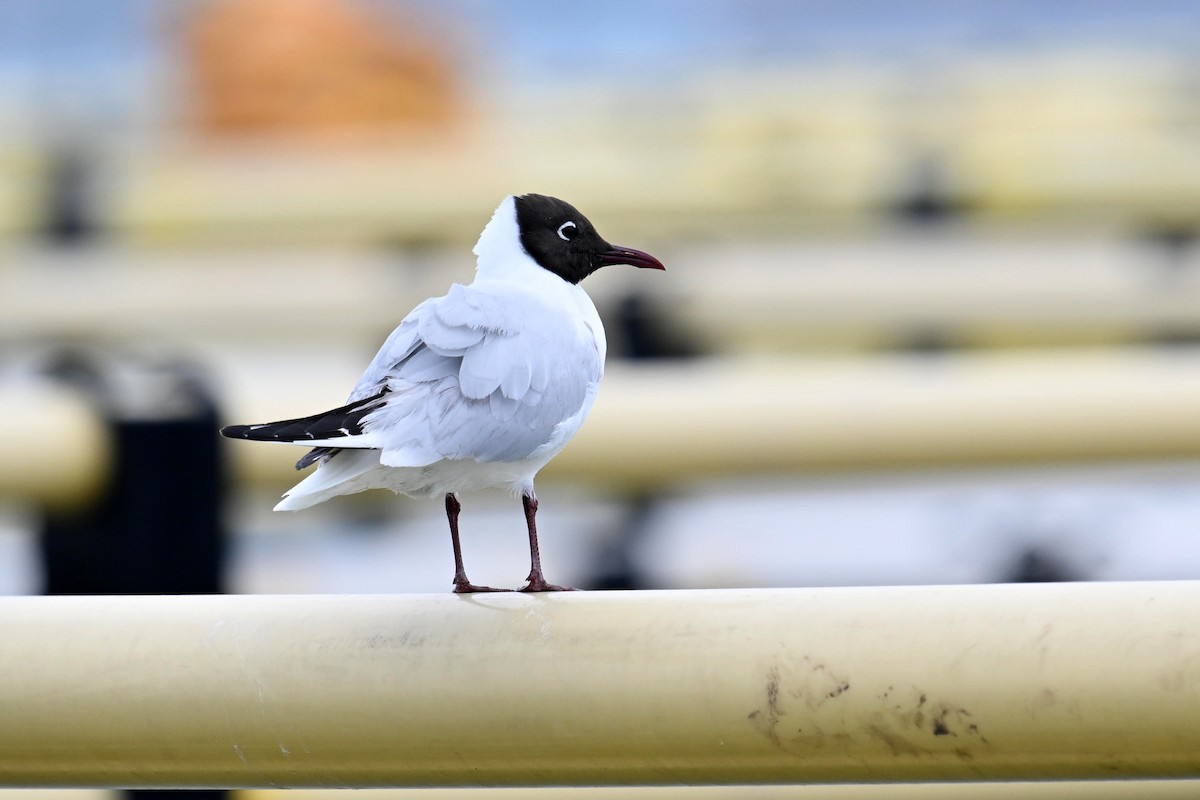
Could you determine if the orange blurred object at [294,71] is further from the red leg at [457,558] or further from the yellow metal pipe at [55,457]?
the red leg at [457,558]

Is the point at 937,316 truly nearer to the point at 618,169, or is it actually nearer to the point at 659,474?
the point at 618,169

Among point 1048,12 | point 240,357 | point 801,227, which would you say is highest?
point 1048,12

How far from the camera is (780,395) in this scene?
214 cm

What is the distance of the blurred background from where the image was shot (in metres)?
2.09

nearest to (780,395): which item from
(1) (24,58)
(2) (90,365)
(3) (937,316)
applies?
(2) (90,365)

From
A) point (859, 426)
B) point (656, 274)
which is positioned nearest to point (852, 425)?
point (859, 426)

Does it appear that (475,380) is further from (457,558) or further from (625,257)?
(625,257)

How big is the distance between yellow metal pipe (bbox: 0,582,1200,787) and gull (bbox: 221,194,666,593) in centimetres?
13

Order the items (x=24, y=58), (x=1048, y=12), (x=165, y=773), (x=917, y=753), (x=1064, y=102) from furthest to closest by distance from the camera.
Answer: (x=24, y=58), (x=1048, y=12), (x=1064, y=102), (x=165, y=773), (x=917, y=753)

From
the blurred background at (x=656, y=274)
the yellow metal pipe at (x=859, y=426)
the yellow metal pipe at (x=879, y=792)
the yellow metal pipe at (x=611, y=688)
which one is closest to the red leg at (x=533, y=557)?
the yellow metal pipe at (x=611, y=688)

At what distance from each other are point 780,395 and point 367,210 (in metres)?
2.37

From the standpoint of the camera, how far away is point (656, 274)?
3418 mm

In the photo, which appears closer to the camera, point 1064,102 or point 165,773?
point 165,773

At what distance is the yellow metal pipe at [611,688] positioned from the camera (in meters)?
0.98
